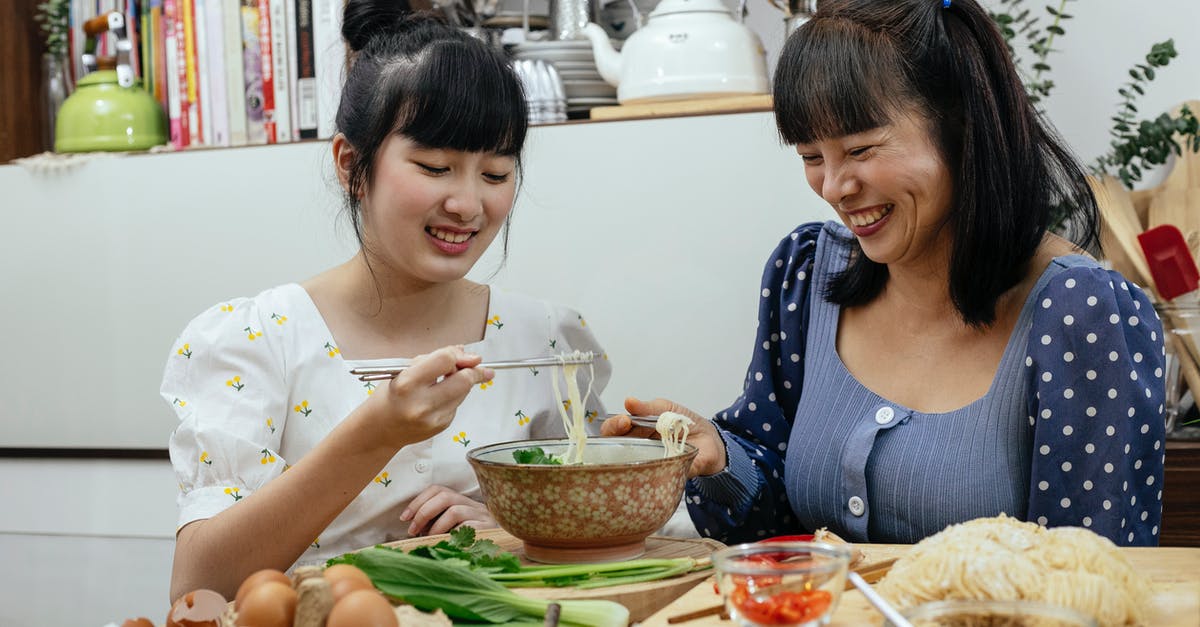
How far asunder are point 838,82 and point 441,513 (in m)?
0.71

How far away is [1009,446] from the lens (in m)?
1.42

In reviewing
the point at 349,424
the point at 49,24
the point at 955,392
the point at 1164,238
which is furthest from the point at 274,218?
the point at 1164,238

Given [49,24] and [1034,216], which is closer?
[1034,216]

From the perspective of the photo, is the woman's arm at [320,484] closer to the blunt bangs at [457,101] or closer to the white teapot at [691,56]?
the blunt bangs at [457,101]

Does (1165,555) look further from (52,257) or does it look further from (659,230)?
(52,257)

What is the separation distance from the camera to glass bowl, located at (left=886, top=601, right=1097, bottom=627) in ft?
2.73

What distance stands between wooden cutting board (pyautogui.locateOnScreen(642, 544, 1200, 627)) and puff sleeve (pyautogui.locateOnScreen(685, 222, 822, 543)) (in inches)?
18.1

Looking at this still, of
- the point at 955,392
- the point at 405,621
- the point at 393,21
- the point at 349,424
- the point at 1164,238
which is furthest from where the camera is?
the point at 1164,238

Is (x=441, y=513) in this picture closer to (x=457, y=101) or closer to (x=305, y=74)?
(x=457, y=101)

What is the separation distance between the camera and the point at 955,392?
147cm

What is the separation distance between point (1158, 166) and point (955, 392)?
0.96 meters

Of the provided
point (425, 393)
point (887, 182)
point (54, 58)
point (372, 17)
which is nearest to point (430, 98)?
point (372, 17)

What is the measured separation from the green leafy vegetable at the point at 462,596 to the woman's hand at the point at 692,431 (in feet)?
1.22

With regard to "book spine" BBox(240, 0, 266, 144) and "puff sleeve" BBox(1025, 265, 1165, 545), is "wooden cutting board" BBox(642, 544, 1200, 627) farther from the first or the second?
"book spine" BBox(240, 0, 266, 144)
